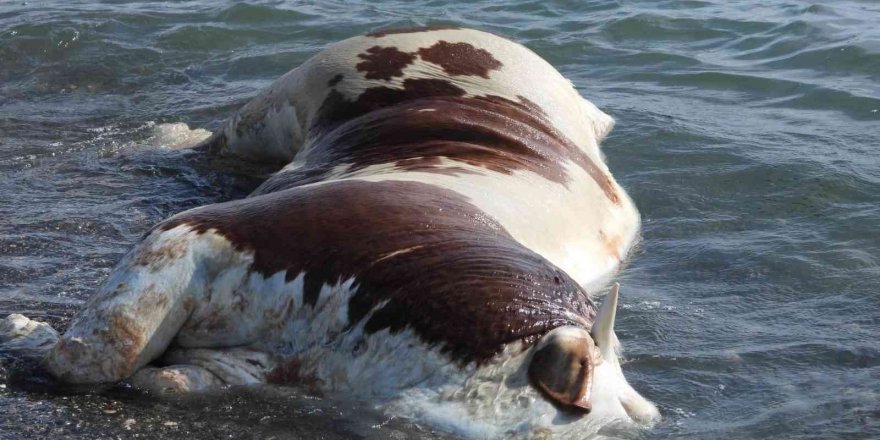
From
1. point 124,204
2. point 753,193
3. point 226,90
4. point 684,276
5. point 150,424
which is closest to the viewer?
point 150,424

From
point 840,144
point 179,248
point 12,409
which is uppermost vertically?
point 179,248

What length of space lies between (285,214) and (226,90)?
16.3 feet

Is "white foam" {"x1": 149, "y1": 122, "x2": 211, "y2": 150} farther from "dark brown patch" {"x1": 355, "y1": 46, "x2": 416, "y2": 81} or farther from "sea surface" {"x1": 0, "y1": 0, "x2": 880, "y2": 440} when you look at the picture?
"dark brown patch" {"x1": 355, "y1": 46, "x2": 416, "y2": 81}

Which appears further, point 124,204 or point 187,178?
point 187,178

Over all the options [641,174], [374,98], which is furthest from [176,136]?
[641,174]

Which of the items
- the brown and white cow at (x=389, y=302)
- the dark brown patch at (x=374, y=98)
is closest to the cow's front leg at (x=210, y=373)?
the brown and white cow at (x=389, y=302)

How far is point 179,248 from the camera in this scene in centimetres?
385

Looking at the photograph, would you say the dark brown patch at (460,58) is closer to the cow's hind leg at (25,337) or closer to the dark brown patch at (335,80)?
the dark brown patch at (335,80)

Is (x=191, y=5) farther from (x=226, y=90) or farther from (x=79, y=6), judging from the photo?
(x=226, y=90)

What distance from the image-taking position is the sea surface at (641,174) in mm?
3727

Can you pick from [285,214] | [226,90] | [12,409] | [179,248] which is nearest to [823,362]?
[285,214]

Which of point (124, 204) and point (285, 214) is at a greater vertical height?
point (285, 214)

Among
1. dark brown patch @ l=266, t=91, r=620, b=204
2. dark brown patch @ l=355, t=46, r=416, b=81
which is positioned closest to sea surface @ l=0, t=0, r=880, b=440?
dark brown patch @ l=266, t=91, r=620, b=204

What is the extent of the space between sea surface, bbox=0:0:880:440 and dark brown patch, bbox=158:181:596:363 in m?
0.28
